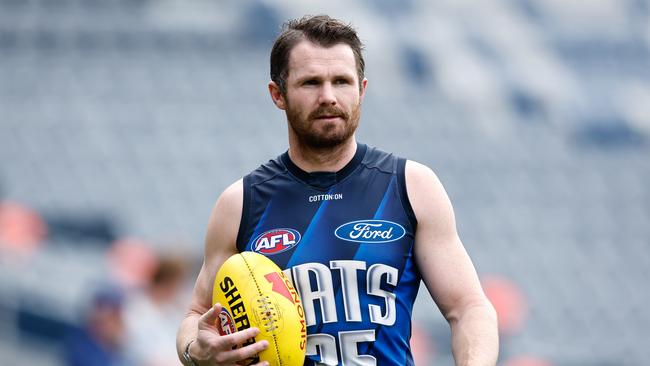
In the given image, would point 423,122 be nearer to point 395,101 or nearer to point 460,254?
point 395,101

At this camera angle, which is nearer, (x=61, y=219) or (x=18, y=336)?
(x=18, y=336)

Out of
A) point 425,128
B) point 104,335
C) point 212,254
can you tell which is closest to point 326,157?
point 212,254

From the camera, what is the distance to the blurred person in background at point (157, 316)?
7.88m

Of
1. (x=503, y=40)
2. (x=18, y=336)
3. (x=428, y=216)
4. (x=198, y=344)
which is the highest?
(x=503, y=40)


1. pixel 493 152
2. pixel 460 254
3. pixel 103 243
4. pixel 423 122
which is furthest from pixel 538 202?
pixel 460 254

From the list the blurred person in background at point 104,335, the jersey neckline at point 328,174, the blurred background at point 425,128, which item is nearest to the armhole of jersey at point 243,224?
the jersey neckline at point 328,174

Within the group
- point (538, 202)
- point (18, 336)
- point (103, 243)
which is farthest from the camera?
point (538, 202)

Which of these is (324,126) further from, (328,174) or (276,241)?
(276,241)

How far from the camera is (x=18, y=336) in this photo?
12445 millimetres

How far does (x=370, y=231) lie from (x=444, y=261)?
0.26 metres

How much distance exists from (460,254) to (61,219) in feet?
39.3

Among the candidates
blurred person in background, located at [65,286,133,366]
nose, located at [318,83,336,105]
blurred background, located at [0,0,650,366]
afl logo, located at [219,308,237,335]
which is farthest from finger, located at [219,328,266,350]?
blurred background, located at [0,0,650,366]

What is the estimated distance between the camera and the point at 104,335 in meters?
7.89

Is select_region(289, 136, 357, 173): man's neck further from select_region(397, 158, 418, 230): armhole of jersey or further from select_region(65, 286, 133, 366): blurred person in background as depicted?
select_region(65, 286, 133, 366): blurred person in background
